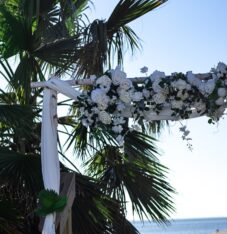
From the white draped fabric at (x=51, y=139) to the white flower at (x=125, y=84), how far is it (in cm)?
40

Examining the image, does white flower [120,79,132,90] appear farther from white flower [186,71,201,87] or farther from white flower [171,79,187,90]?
white flower [186,71,201,87]

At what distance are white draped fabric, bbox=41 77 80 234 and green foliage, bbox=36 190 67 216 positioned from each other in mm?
68

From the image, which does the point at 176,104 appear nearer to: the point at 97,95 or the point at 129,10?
the point at 97,95

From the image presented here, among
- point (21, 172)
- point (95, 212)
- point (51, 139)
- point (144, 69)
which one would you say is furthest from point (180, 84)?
point (95, 212)

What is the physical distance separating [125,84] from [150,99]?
220 millimetres

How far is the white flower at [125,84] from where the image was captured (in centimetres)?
434

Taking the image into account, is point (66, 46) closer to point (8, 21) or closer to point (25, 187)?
point (8, 21)

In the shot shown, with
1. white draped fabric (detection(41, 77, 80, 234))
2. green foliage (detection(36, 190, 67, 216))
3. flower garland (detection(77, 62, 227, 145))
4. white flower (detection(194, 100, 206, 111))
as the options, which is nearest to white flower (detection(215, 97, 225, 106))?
flower garland (detection(77, 62, 227, 145))

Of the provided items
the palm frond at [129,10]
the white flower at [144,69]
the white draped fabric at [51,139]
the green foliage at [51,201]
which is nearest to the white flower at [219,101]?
the white flower at [144,69]

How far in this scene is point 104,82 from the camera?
437cm

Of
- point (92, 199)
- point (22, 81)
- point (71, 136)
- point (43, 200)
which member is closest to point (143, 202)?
point (92, 199)

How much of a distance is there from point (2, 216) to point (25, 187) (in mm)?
385

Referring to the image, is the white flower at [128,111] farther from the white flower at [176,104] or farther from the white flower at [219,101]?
the white flower at [219,101]

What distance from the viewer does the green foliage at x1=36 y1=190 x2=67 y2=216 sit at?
4273mm
